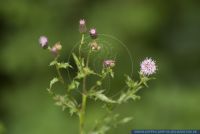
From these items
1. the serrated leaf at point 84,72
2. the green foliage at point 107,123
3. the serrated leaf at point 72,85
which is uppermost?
the serrated leaf at point 84,72

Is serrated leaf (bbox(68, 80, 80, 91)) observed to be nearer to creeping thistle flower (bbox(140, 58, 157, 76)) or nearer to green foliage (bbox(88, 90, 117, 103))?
green foliage (bbox(88, 90, 117, 103))

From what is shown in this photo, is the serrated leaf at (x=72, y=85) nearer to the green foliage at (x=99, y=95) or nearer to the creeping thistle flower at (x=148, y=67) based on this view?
the green foliage at (x=99, y=95)

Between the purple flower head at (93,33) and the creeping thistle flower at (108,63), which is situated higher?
the purple flower head at (93,33)

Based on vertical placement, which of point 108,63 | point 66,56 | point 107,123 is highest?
point 66,56

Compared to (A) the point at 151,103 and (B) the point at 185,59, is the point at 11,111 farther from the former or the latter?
(B) the point at 185,59

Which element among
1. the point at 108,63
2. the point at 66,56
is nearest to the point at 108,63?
the point at 108,63

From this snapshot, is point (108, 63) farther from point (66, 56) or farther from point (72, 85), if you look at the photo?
point (66, 56)

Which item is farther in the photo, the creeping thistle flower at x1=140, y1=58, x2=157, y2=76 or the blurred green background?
the blurred green background

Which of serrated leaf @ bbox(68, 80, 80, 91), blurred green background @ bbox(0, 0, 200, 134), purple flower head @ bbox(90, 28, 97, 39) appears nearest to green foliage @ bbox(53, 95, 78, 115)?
serrated leaf @ bbox(68, 80, 80, 91)

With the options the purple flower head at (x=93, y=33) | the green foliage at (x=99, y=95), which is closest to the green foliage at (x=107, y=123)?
the green foliage at (x=99, y=95)
